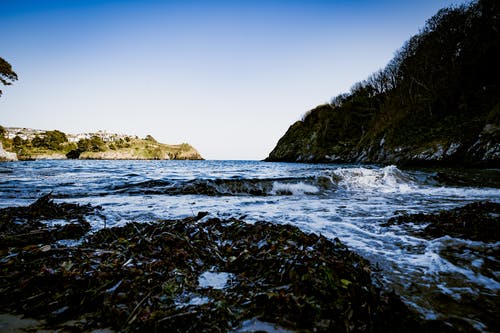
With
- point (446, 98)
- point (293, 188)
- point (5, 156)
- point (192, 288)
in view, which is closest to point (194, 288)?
point (192, 288)

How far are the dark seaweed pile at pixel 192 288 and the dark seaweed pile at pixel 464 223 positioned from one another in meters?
2.03

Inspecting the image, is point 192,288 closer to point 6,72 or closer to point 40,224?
point 40,224

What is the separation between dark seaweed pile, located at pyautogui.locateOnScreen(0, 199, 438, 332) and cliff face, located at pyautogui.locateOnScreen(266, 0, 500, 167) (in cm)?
1970

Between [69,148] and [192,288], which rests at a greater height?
[192,288]

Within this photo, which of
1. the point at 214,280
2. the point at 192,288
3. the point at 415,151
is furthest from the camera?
the point at 415,151

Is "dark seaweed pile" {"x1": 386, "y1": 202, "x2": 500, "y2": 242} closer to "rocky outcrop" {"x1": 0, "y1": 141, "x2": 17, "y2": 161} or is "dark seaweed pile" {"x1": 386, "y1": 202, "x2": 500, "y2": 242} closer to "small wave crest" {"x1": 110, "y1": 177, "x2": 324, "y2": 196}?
"small wave crest" {"x1": 110, "y1": 177, "x2": 324, "y2": 196}

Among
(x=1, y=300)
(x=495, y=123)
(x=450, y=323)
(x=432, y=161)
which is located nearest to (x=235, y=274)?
(x=450, y=323)

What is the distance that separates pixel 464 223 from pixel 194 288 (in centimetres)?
439

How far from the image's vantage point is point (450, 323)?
1.49 meters

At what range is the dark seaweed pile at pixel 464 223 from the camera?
3.28m

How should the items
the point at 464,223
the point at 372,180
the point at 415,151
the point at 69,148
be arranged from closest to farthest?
the point at 464,223, the point at 372,180, the point at 415,151, the point at 69,148

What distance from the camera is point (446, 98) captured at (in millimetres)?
26141

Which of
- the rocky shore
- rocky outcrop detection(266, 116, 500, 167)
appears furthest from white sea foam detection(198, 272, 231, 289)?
rocky outcrop detection(266, 116, 500, 167)

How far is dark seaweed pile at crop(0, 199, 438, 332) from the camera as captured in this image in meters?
1.51
